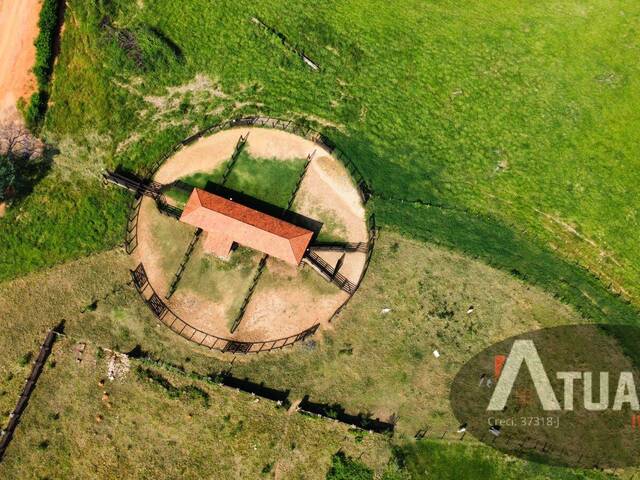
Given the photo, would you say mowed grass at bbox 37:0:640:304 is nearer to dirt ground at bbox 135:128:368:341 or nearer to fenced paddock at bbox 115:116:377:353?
fenced paddock at bbox 115:116:377:353

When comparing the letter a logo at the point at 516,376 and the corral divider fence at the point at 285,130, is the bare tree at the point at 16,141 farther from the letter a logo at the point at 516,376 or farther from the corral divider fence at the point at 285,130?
the letter a logo at the point at 516,376

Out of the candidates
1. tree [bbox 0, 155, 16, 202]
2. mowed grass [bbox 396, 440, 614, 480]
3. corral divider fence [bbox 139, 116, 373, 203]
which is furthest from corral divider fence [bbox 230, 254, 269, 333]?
tree [bbox 0, 155, 16, 202]

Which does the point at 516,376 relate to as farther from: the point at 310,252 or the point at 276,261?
the point at 276,261

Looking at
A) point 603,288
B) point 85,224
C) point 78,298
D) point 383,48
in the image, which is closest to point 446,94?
point 383,48

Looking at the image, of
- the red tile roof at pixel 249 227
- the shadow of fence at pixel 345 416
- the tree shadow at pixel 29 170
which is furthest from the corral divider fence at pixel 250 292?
the tree shadow at pixel 29 170

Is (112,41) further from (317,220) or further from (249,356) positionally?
(249,356)

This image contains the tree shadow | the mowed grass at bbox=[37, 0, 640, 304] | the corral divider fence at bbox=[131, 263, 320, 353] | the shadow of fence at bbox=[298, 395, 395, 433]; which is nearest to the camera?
the shadow of fence at bbox=[298, 395, 395, 433]

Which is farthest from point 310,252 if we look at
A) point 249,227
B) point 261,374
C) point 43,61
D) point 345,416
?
point 43,61
